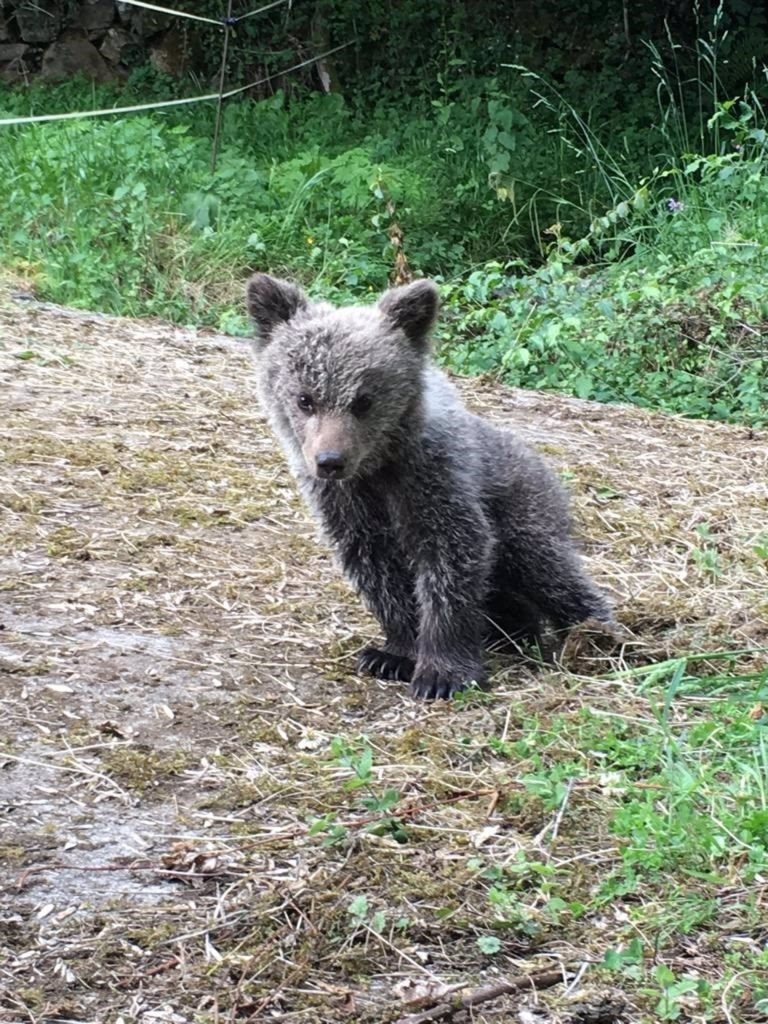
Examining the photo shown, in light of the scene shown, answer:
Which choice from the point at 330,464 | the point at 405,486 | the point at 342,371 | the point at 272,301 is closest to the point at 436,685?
the point at 405,486

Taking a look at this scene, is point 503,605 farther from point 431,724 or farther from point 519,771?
point 519,771

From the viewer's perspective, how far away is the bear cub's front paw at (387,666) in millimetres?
4180

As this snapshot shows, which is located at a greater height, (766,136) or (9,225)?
(766,136)

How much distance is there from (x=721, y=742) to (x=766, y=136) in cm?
546

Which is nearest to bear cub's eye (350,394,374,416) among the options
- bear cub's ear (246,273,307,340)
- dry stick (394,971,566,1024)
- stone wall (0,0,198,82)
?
bear cub's ear (246,273,307,340)

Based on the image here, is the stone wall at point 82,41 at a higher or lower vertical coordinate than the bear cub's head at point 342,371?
lower

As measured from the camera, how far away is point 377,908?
281 centimetres

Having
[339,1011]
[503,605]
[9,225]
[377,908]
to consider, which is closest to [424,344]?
[503,605]

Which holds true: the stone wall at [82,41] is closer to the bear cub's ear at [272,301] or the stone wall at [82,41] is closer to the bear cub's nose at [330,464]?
the bear cub's ear at [272,301]

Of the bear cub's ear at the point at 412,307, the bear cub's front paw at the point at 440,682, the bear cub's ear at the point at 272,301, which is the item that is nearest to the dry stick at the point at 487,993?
the bear cub's front paw at the point at 440,682

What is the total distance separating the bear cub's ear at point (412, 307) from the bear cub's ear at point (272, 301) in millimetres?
270

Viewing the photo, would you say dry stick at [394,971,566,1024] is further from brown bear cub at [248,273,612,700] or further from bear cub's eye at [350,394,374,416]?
bear cub's eye at [350,394,374,416]

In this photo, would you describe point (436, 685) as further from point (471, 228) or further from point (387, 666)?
point (471, 228)

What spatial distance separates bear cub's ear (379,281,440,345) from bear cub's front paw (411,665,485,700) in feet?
3.23
